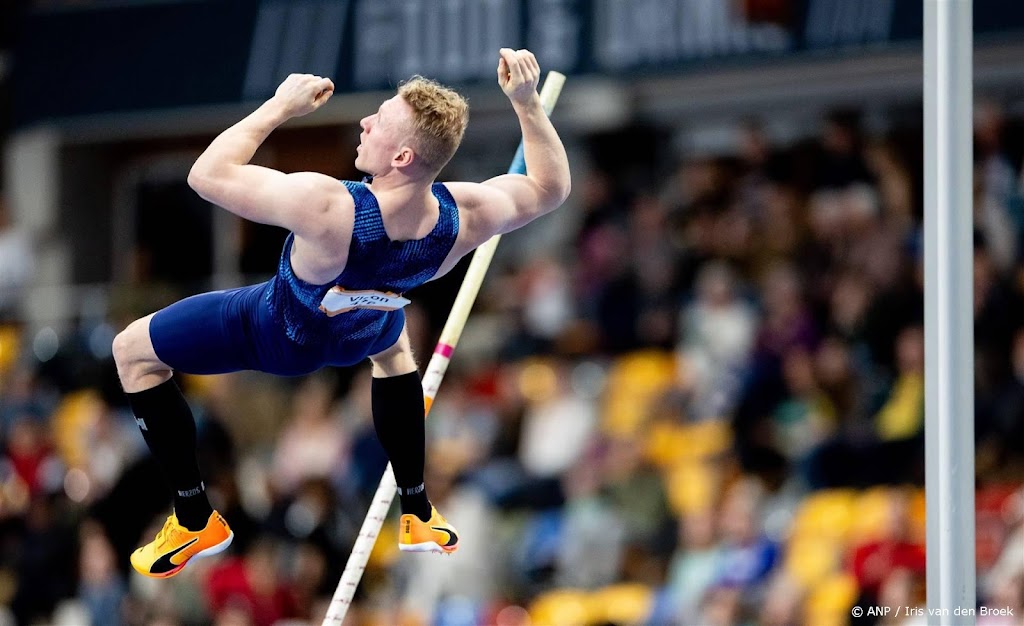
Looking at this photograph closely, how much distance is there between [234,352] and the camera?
16.0 feet

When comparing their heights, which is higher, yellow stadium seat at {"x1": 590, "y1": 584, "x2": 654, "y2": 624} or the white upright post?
the white upright post

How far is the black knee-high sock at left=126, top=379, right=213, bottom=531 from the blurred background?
4.10 metres

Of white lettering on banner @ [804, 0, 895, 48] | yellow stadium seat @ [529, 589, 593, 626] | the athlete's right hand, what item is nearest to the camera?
the athlete's right hand

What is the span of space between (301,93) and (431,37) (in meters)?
6.30

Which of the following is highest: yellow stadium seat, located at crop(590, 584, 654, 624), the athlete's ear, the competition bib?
the athlete's ear

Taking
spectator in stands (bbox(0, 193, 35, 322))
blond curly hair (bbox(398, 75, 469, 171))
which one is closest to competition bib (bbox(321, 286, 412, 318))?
blond curly hair (bbox(398, 75, 469, 171))

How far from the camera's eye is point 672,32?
1034 cm

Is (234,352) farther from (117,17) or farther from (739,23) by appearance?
(117,17)

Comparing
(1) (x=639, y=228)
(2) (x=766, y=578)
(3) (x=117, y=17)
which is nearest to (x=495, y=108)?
(1) (x=639, y=228)

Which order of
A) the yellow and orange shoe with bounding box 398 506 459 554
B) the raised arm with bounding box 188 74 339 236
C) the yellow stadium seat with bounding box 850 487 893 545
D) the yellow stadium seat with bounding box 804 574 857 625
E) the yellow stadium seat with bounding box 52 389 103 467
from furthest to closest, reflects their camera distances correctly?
the yellow stadium seat with bounding box 52 389 103 467, the yellow stadium seat with bounding box 850 487 893 545, the yellow stadium seat with bounding box 804 574 857 625, the yellow and orange shoe with bounding box 398 506 459 554, the raised arm with bounding box 188 74 339 236

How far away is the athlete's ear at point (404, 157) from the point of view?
179 inches

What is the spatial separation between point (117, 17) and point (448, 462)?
13.6ft

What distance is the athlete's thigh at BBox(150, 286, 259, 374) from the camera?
15.8 feet

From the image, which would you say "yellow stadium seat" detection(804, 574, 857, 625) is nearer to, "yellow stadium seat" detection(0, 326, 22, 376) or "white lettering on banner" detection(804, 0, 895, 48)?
"white lettering on banner" detection(804, 0, 895, 48)
